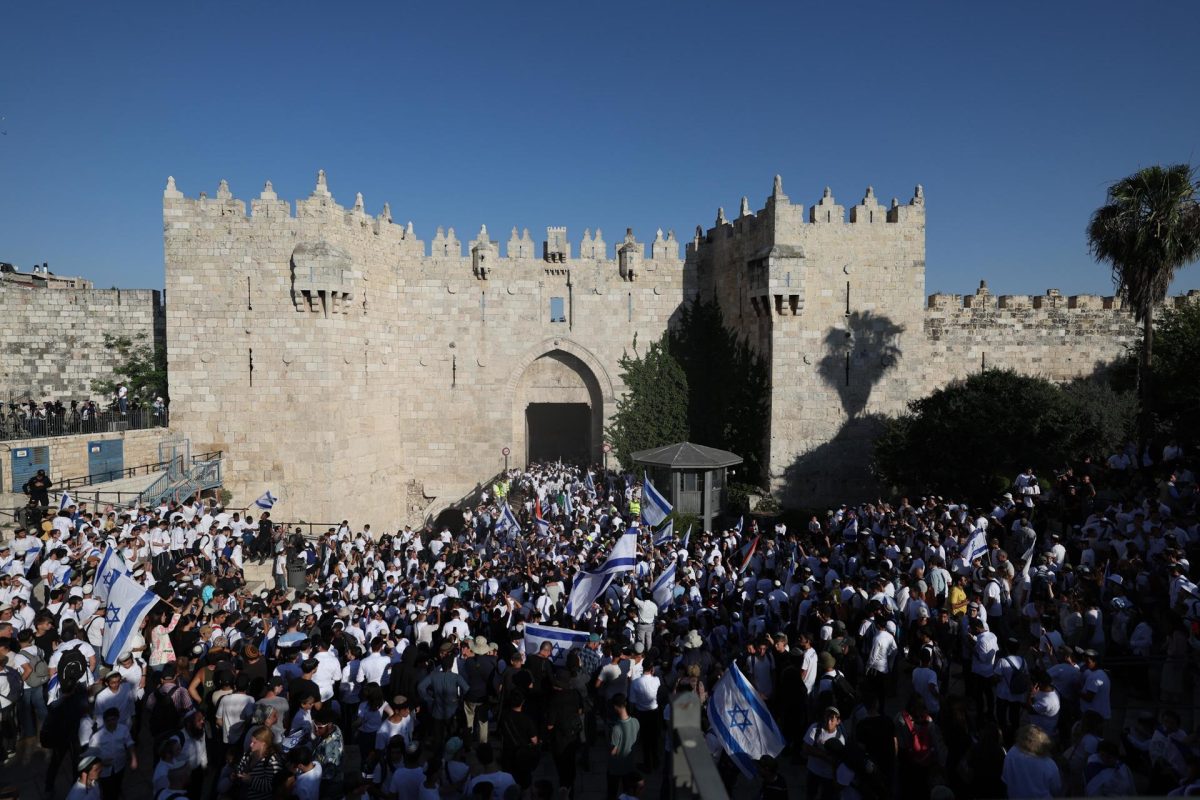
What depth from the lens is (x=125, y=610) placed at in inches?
332

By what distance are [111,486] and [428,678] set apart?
15.8 meters

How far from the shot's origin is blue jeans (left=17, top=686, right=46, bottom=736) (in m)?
7.83

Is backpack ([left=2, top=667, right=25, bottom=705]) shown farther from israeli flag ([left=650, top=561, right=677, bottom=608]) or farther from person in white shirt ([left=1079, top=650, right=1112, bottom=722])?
person in white shirt ([left=1079, top=650, right=1112, bottom=722])

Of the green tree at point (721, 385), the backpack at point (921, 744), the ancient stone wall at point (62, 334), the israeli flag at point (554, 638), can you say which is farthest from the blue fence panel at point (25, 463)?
the backpack at point (921, 744)

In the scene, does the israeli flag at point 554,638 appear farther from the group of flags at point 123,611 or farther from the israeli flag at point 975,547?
the israeli flag at point 975,547

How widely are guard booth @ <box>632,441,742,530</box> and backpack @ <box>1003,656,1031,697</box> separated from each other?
1073 cm

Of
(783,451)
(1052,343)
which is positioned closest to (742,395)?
(783,451)

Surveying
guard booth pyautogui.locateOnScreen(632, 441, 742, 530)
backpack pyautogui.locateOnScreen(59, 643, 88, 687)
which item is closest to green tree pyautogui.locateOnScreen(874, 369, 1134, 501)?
guard booth pyautogui.locateOnScreen(632, 441, 742, 530)

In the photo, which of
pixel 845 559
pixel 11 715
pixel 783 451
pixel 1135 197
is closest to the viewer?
pixel 11 715

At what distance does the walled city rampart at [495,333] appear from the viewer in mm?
20234

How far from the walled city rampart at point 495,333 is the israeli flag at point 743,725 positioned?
1601 centimetres

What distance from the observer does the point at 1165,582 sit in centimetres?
884

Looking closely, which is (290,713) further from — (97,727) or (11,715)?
(11,715)

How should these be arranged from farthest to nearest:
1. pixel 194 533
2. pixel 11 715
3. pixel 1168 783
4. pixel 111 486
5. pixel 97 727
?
pixel 111 486 < pixel 194 533 < pixel 11 715 < pixel 97 727 < pixel 1168 783
